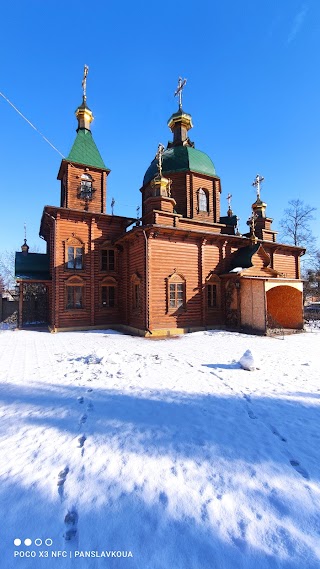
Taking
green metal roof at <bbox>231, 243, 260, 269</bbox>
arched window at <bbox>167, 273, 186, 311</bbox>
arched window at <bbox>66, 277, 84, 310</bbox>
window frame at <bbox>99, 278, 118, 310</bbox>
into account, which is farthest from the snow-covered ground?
window frame at <bbox>99, 278, 118, 310</bbox>

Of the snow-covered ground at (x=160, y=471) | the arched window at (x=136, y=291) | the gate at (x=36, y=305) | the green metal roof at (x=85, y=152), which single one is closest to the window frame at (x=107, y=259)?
the arched window at (x=136, y=291)

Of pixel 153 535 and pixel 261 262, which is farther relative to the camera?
pixel 261 262

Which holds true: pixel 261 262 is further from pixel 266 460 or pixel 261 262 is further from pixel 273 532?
pixel 273 532

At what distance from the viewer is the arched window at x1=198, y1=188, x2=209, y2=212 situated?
17562mm

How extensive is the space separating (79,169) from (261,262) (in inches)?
Result: 518

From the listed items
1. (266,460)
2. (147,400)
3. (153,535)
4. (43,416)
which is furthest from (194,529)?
(43,416)

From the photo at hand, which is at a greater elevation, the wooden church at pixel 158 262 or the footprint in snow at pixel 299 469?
the wooden church at pixel 158 262

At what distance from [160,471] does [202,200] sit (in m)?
16.9

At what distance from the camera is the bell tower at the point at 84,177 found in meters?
16.9

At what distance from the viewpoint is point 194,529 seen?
233cm

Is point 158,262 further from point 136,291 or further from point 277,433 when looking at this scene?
point 277,433

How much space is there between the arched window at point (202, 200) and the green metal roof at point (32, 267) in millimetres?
11227

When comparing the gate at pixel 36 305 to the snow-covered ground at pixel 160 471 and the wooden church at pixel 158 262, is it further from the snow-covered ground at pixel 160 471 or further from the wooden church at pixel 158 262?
the snow-covered ground at pixel 160 471

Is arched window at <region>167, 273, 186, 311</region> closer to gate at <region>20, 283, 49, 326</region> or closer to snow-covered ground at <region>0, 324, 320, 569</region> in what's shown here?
snow-covered ground at <region>0, 324, 320, 569</region>
